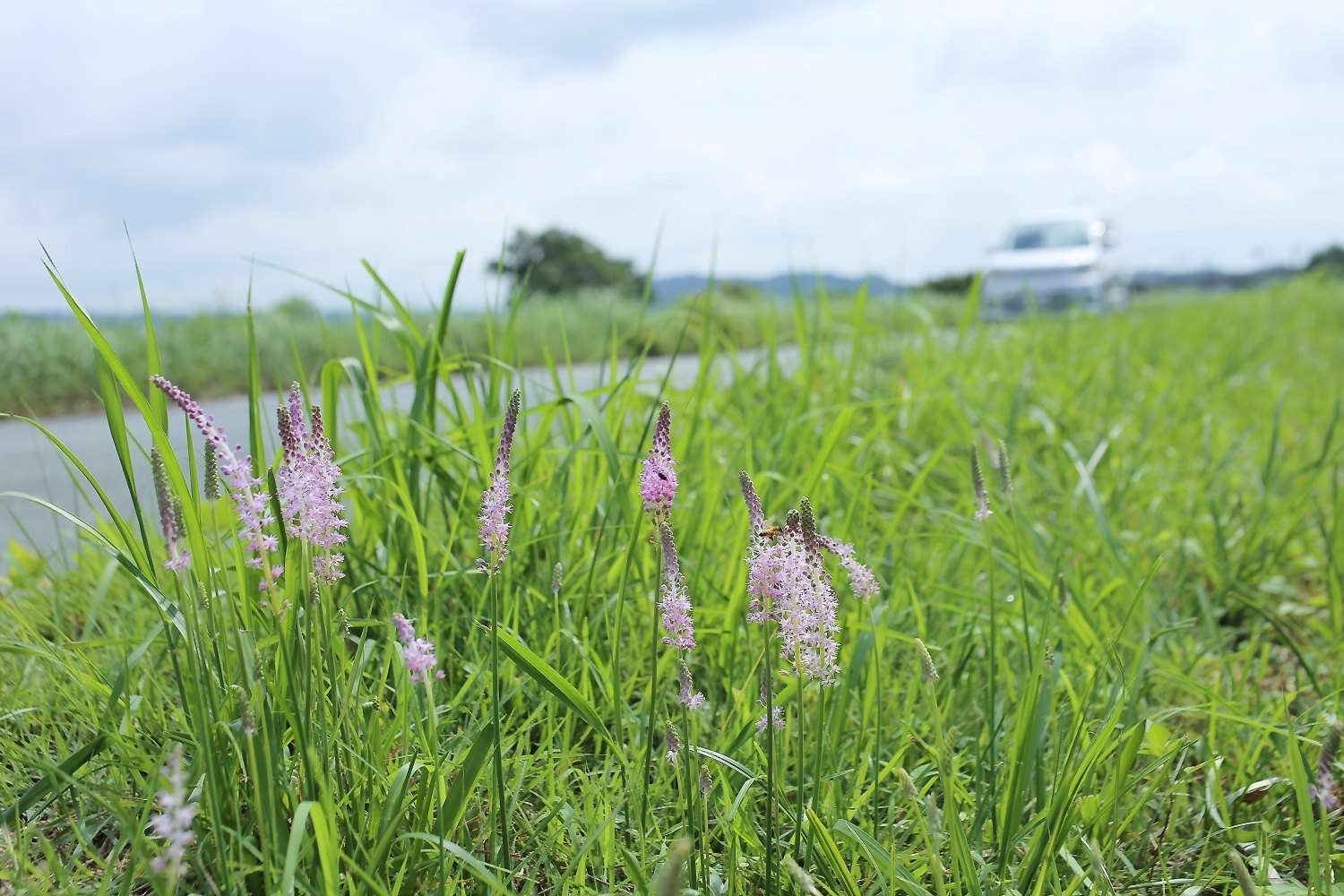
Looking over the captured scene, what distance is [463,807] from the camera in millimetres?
1377

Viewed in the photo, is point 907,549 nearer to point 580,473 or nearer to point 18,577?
point 580,473

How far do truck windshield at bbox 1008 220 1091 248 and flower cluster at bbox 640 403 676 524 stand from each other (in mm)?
17636

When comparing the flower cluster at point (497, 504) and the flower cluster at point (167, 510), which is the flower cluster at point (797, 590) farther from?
the flower cluster at point (167, 510)

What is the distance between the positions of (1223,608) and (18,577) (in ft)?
11.3

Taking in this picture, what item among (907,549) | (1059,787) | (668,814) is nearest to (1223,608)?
(907,549)

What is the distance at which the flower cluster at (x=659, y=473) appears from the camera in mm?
1156

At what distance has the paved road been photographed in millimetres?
4418

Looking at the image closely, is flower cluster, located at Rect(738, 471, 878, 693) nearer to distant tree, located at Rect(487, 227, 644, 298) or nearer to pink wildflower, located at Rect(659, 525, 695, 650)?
pink wildflower, located at Rect(659, 525, 695, 650)

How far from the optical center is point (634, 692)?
214 centimetres

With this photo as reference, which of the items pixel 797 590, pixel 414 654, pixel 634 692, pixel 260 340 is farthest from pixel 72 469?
pixel 260 340

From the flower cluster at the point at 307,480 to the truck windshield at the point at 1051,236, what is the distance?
699 inches

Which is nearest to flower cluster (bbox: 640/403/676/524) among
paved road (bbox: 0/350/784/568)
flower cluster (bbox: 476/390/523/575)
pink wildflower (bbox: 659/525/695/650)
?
pink wildflower (bbox: 659/525/695/650)

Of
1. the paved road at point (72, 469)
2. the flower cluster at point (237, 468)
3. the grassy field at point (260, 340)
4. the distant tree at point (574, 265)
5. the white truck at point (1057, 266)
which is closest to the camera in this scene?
the flower cluster at point (237, 468)

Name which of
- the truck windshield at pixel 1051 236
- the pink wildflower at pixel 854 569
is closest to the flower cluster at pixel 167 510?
the pink wildflower at pixel 854 569
